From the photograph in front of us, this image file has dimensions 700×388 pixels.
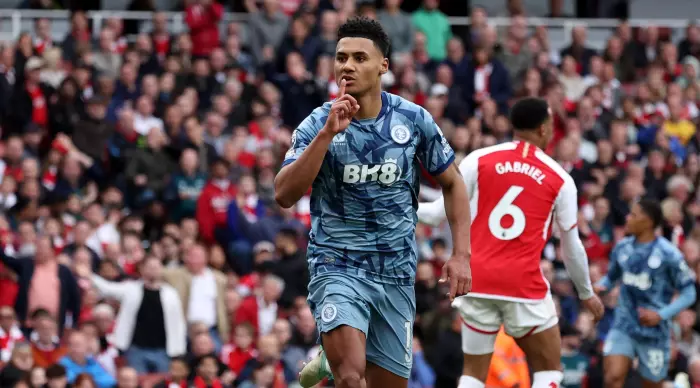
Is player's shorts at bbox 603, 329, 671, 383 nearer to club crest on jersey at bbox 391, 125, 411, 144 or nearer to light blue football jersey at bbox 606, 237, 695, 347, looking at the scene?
light blue football jersey at bbox 606, 237, 695, 347

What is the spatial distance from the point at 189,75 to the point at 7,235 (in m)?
4.70

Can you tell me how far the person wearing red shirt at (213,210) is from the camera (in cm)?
1741

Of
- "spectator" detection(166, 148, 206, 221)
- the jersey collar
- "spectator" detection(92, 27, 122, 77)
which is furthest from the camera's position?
"spectator" detection(92, 27, 122, 77)

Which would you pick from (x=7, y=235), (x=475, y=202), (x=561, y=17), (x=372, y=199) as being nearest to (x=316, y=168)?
(x=372, y=199)

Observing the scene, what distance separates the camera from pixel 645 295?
1308 centimetres

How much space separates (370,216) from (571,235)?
262 centimetres

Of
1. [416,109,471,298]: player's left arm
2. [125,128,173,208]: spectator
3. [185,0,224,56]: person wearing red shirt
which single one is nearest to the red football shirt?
[416,109,471,298]: player's left arm

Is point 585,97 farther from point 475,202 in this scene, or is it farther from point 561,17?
point 475,202

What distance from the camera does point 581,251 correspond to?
10.5 meters

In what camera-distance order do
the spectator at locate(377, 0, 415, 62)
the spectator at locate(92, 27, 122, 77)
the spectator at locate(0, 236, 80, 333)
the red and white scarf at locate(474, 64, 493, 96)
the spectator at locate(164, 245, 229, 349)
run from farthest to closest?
1. the spectator at locate(377, 0, 415, 62)
2. the red and white scarf at locate(474, 64, 493, 96)
3. the spectator at locate(92, 27, 122, 77)
4. the spectator at locate(164, 245, 229, 349)
5. the spectator at locate(0, 236, 80, 333)

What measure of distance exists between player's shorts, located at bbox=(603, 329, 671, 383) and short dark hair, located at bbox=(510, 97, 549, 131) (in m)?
3.33

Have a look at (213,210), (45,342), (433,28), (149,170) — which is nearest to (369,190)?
(45,342)

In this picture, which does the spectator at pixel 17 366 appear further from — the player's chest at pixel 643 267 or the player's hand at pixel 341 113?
the player's hand at pixel 341 113

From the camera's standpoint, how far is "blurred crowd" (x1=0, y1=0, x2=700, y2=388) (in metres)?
15.5
